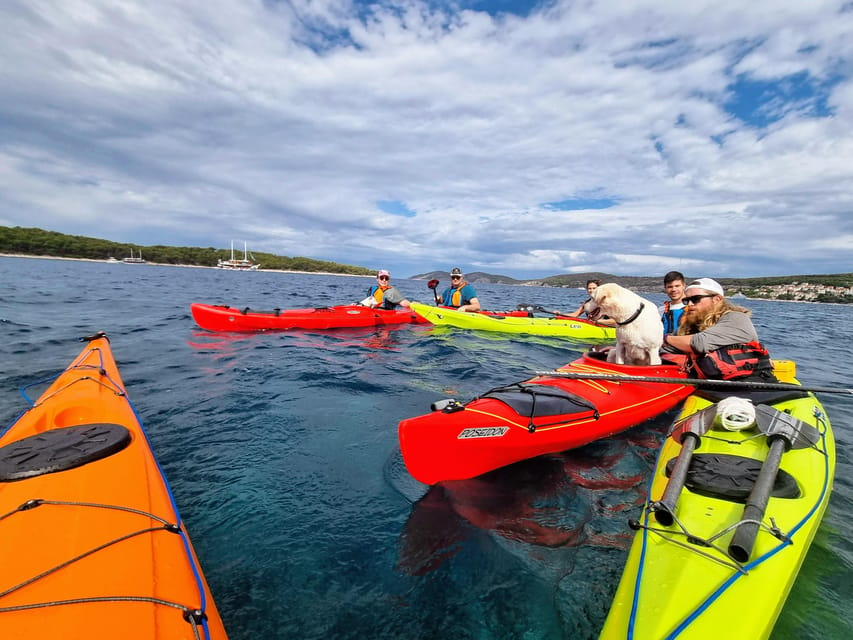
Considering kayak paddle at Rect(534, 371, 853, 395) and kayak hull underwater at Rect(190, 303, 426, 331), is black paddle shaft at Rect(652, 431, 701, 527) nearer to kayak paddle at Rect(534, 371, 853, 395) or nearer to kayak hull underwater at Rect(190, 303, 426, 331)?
kayak paddle at Rect(534, 371, 853, 395)

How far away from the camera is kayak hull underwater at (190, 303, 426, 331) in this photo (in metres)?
10.8

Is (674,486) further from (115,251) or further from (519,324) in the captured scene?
(115,251)

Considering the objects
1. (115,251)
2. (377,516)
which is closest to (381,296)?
(377,516)

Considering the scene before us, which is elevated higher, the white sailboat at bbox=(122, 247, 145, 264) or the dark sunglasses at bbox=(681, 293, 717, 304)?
the dark sunglasses at bbox=(681, 293, 717, 304)

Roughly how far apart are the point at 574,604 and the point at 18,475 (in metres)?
3.56

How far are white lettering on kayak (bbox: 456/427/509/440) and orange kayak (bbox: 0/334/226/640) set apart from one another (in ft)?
7.19

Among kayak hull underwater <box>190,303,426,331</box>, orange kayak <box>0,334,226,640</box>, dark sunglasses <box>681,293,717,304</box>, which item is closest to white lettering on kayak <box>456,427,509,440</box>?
orange kayak <box>0,334,226,640</box>

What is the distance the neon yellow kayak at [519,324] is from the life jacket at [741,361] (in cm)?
769

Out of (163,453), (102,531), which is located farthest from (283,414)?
(102,531)

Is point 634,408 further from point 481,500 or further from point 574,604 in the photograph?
point 574,604

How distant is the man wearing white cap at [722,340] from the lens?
500 cm

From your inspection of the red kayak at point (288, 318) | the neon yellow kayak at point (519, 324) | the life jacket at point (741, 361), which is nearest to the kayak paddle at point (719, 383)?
the life jacket at point (741, 361)

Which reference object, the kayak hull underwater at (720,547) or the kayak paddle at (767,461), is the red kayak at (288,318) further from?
the kayak paddle at (767,461)

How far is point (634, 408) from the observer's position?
17.4ft
